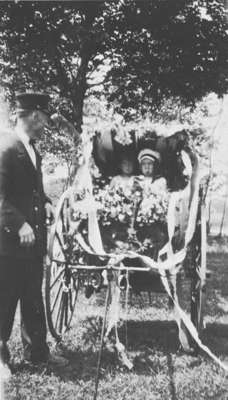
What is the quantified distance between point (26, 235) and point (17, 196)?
1.13 ft

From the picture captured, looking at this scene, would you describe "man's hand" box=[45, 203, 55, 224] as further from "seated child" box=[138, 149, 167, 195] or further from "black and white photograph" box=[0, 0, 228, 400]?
"seated child" box=[138, 149, 167, 195]

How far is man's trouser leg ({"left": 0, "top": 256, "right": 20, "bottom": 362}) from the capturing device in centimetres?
403

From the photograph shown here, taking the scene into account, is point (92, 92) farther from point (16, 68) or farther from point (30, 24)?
point (30, 24)

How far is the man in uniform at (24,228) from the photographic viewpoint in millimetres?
3943

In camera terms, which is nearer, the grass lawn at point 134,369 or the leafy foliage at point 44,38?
the grass lawn at point 134,369

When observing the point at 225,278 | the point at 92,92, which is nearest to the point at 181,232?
the point at 225,278

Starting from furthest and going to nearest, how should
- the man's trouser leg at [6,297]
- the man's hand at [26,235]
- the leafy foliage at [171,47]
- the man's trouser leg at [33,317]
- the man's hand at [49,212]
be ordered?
the leafy foliage at [171,47], the man's hand at [49,212], the man's trouser leg at [33,317], the man's trouser leg at [6,297], the man's hand at [26,235]

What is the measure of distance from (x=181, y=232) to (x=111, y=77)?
7.24 metres

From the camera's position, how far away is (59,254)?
16.1 ft

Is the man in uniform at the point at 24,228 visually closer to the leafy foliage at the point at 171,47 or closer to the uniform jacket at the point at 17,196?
the uniform jacket at the point at 17,196

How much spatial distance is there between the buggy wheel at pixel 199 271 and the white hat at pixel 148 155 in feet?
2.79

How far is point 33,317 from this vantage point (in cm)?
431

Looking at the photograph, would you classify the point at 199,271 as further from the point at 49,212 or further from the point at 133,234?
the point at 49,212

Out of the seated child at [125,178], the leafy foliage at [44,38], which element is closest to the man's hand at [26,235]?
the seated child at [125,178]
